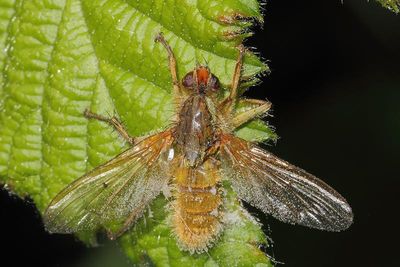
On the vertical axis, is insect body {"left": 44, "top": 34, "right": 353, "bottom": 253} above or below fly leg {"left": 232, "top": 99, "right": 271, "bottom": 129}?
below

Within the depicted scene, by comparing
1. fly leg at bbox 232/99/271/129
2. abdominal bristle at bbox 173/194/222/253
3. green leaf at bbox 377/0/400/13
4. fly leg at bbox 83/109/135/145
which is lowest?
abdominal bristle at bbox 173/194/222/253

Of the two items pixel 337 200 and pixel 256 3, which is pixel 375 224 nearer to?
pixel 337 200

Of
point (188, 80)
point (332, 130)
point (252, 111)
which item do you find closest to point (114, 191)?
point (188, 80)

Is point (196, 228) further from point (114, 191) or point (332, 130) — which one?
point (332, 130)

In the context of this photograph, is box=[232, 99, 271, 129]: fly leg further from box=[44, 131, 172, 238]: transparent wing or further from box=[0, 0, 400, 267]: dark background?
box=[0, 0, 400, 267]: dark background

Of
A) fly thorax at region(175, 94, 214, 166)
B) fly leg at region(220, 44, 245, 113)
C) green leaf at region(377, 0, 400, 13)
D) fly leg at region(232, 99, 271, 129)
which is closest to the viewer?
green leaf at region(377, 0, 400, 13)

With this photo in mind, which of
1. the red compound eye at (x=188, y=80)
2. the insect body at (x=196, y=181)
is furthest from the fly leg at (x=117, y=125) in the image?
the red compound eye at (x=188, y=80)

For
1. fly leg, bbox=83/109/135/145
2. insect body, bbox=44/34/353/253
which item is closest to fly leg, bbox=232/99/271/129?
insect body, bbox=44/34/353/253
